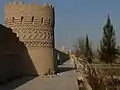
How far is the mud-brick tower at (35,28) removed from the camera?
20578 millimetres

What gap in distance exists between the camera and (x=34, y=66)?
2081cm

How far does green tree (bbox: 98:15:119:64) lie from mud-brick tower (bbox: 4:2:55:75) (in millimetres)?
15152

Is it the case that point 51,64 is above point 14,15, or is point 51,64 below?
→ below

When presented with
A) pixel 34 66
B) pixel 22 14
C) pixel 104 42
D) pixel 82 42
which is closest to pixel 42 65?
pixel 34 66

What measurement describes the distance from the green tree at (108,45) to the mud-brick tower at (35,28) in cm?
1515

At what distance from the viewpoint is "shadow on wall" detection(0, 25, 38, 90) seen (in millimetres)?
16797

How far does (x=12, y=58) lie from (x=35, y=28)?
288cm

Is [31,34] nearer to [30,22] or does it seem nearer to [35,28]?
[35,28]

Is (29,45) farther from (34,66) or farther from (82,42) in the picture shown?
(82,42)

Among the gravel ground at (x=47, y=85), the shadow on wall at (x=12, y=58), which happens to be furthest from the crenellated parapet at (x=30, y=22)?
the gravel ground at (x=47, y=85)

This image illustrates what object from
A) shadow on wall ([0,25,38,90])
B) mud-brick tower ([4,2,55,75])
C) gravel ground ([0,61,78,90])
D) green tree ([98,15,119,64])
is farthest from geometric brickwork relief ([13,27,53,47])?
green tree ([98,15,119,64])

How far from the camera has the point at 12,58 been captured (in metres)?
18.5

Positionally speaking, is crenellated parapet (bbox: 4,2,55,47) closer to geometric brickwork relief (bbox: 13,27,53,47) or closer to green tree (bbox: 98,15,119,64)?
geometric brickwork relief (bbox: 13,27,53,47)

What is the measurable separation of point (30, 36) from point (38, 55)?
1.23 meters
